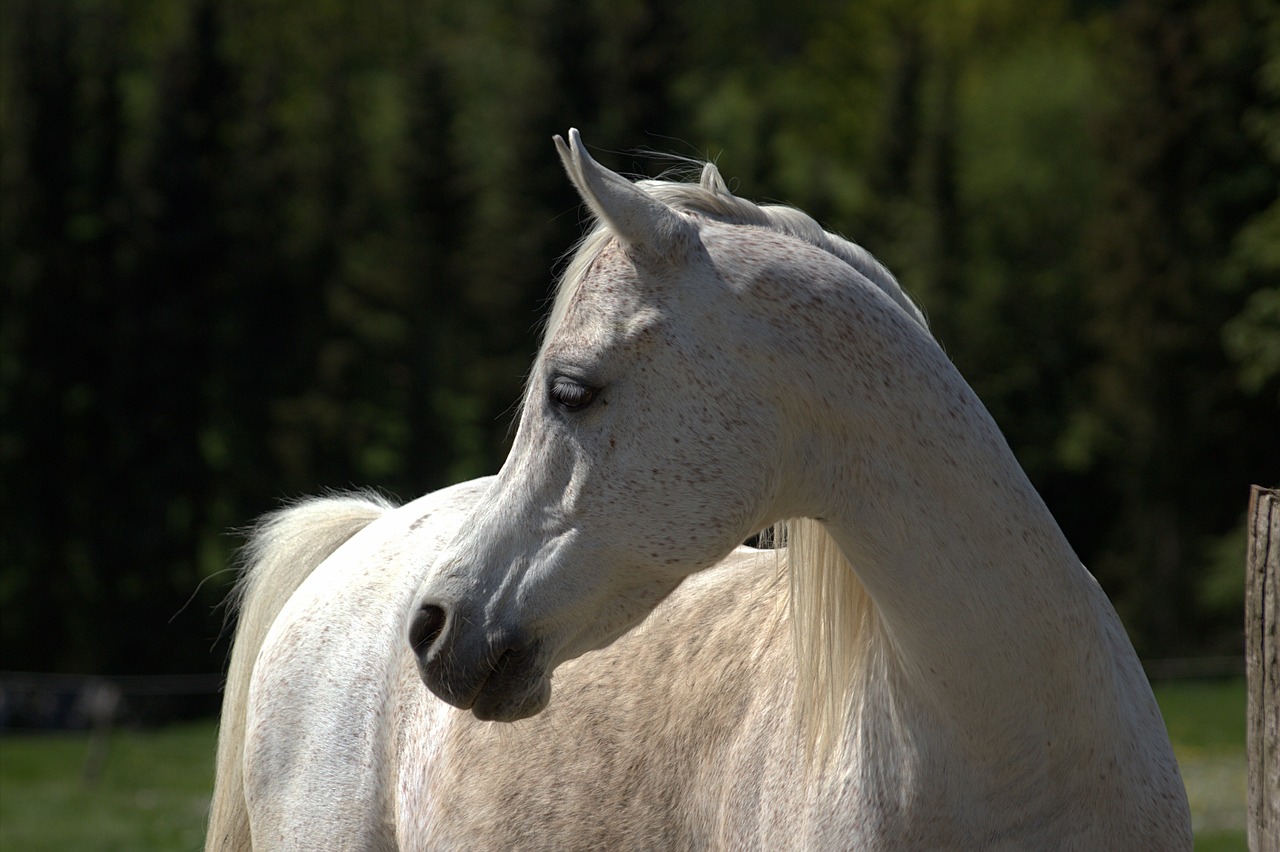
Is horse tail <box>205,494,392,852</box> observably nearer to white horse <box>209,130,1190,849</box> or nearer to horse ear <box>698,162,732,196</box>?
white horse <box>209,130,1190,849</box>

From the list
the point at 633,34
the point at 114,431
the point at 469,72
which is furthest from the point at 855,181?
the point at 114,431

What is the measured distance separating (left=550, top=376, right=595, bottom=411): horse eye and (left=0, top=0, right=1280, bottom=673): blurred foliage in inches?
802

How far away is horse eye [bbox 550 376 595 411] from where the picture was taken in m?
2.26

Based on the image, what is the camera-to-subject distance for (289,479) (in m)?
25.4

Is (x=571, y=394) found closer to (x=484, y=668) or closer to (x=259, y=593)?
(x=484, y=668)

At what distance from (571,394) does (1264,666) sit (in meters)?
1.58

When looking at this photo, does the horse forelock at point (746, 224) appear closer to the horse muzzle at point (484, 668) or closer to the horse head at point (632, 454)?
the horse head at point (632, 454)

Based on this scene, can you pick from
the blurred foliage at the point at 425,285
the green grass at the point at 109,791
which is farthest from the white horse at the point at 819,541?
the blurred foliage at the point at 425,285

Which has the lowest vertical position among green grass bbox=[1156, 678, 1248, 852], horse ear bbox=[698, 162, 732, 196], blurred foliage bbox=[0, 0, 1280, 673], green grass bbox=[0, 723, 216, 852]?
green grass bbox=[0, 723, 216, 852]

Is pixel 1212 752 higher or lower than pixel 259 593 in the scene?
lower

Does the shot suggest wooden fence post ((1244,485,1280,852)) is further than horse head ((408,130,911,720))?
Yes

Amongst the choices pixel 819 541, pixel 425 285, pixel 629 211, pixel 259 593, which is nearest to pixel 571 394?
pixel 629 211

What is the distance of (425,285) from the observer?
27.1 meters

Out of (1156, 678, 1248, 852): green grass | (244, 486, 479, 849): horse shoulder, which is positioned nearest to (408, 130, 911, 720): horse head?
(244, 486, 479, 849): horse shoulder
